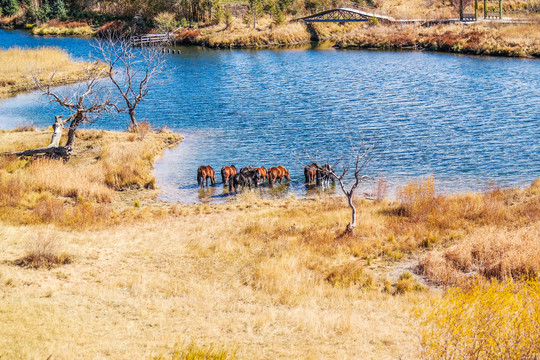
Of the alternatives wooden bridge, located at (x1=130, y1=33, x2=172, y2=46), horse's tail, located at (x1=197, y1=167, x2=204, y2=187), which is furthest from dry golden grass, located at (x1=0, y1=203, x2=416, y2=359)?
wooden bridge, located at (x1=130, y1=33, x2=172, y2=46)

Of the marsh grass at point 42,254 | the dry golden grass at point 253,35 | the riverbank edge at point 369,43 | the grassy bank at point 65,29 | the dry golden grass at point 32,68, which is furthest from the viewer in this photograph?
the grassy bank at point 65,29

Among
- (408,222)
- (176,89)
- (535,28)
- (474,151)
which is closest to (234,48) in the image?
(176,89)

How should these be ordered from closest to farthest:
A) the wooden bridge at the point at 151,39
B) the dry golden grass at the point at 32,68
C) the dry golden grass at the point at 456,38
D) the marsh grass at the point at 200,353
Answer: the marsh grass at the point at 200,353, the dry golden grass at the point at 32,68, the dry golden grass at the point at 456,38, the wooden bridge at the point at 151,39

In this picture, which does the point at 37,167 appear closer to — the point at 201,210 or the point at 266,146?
the point at 201,210

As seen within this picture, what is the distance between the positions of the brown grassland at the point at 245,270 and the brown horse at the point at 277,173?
1.49m

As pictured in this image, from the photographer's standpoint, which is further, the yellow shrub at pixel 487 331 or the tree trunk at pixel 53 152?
the tree trunk at pixel 53 152

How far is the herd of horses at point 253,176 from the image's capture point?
2539cm

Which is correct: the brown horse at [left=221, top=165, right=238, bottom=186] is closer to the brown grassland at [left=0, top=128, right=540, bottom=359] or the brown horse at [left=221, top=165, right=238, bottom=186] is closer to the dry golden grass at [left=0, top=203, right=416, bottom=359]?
the brown grassland at [left=0, top=128, right=540, bottom=359]

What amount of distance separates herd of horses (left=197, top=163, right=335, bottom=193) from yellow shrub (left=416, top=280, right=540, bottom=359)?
14424 millimetres

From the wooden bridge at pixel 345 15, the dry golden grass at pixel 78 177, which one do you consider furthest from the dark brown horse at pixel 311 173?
the wooden bridge at pixel 345 15

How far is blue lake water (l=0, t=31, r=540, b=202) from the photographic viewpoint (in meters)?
27.3

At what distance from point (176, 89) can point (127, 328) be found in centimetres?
3966

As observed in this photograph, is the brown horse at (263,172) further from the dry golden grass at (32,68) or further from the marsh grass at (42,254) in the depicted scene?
the dry golden grass at (32,68)

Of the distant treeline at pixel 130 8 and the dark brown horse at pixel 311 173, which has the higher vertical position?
the distant treeline at pixel 130 8
